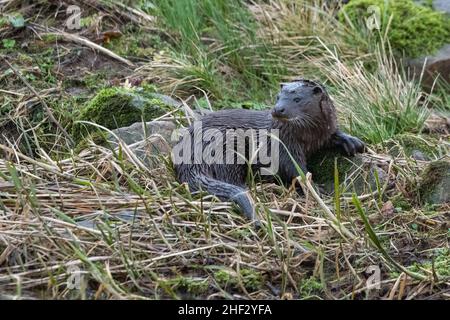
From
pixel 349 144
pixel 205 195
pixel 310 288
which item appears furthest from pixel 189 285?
pixel 349 144

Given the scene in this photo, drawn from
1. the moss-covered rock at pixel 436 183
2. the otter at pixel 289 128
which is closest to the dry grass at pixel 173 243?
the moss-covered rock at pixel 436 183

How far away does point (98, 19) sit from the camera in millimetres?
7305

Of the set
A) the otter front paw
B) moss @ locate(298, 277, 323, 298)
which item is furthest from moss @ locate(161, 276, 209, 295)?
the otter front paw

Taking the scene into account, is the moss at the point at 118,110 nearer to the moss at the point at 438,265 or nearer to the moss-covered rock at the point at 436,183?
the moss-covered rock at the point at 436,183

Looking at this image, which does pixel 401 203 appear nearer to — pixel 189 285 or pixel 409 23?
pixel 189 285

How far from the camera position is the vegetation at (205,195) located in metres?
3.63

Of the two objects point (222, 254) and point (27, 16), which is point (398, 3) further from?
point (222, 254)

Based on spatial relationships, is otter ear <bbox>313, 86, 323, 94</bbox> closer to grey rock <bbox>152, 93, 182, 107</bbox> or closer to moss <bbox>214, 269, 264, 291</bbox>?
grey rock <bbox>152, 93, 182, 107</bbox>

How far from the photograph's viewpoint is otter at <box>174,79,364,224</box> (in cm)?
485

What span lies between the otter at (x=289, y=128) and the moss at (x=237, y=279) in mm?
1150

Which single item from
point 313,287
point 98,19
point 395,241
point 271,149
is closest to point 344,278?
point 313,287

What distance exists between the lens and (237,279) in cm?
359
